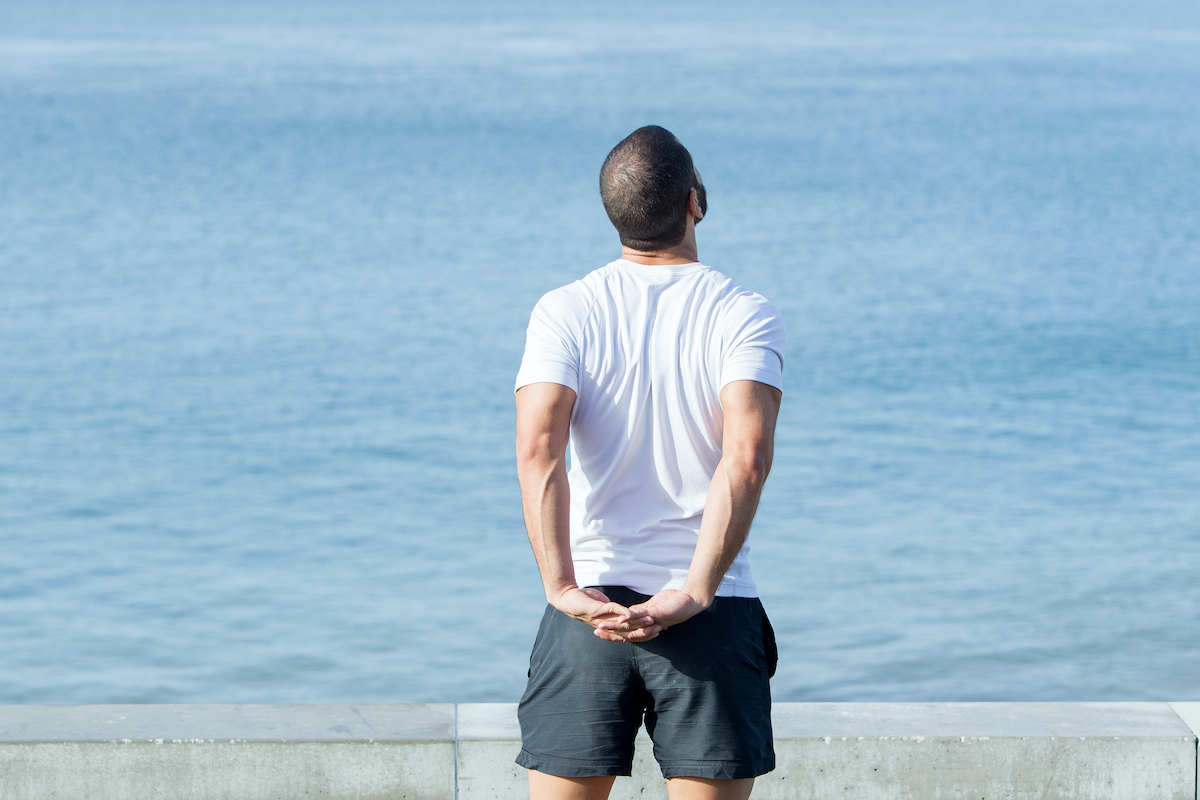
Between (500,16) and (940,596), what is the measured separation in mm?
81175

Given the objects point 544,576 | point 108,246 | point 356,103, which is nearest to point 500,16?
point 356,103

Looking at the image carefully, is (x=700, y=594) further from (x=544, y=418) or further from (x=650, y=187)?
(x=650, y=187)

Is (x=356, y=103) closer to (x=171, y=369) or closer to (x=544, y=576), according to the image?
(x=171, y=369)

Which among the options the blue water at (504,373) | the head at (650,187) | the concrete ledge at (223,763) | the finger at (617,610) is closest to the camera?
the finger at (617,610)

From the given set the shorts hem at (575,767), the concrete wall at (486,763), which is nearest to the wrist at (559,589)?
the shorts hem at (575,767)

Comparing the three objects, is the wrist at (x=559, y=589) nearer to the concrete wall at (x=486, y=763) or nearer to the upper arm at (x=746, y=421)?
the upper arm at (x=746, y=421)

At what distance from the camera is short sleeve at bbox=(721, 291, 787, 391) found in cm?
235

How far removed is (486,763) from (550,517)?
128 centimetres

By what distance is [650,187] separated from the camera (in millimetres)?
2412

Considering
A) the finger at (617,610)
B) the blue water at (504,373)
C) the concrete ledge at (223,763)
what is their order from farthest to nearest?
the blue water at (504,373) < the concrete ledge at (223,763) < the finger at (617,610)

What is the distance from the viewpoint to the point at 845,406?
55.9 feet

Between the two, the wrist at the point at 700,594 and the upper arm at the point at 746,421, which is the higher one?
the upper arm at the point at 746,421

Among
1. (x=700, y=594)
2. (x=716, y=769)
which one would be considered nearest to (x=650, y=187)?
(x=700, y=594)

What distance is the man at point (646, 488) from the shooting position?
2.38 metres
